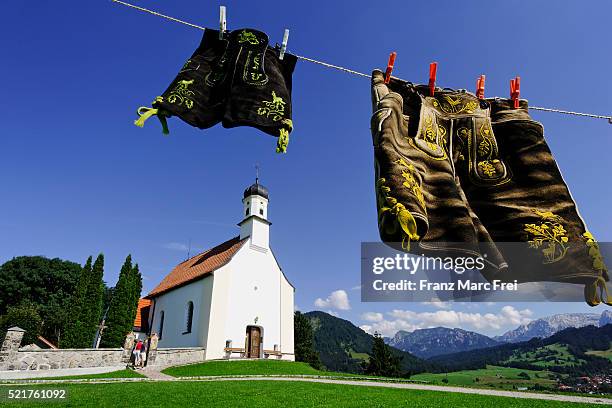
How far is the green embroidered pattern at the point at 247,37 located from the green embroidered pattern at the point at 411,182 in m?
2.35

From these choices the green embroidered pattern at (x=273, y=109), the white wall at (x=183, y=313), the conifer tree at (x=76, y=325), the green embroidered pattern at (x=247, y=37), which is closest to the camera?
the green embroidered pattern at (x=273, y=109)

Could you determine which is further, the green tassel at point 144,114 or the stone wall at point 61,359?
the stone wall at point 61,359

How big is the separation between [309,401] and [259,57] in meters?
8.23

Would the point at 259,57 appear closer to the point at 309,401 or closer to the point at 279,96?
the point at 279,96

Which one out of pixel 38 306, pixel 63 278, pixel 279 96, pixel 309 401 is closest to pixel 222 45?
pixel 279 96

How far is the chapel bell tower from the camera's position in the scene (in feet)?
88.0

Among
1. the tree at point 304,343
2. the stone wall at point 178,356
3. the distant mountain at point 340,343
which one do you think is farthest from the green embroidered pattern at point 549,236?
the distant mountain at point 340,343

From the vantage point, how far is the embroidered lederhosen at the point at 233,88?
3.44 m

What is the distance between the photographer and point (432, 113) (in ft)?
11.7

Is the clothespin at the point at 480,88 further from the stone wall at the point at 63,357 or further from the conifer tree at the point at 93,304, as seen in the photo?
the conifer tree at the point at 93,304

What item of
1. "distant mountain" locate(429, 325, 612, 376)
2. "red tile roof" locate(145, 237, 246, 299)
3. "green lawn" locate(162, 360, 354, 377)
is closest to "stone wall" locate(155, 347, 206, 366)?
"green lawn" locate(162, 360, 354, 377)

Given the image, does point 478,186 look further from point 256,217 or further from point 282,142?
point 256,217

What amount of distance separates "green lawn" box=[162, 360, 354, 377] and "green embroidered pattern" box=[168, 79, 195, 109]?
16578 millimetres

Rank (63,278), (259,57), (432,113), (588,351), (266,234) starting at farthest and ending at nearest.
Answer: (588,351)
(63,278)
(266,234)
(259,57)
(432,113)
